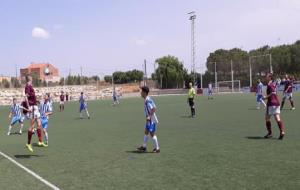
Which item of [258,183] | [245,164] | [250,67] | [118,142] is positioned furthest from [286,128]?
[250,67]

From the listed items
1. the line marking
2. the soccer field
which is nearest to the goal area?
the soccer field

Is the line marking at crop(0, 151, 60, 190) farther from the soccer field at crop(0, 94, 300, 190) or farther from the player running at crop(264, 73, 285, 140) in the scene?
the player running at crop(264, 73, 285, 140)

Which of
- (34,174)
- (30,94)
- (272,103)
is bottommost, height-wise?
(34,174)

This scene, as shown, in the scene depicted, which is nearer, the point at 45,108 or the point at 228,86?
the point at 45,108

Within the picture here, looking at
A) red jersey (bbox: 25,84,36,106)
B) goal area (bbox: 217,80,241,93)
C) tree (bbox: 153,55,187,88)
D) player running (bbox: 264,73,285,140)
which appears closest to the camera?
red jersey (bbox: 25,84,36,106)

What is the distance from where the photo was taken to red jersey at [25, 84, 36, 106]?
12.9 metres

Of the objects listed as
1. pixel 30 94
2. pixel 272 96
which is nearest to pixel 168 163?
pixel 30 94

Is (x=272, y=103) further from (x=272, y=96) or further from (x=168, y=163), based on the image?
(x=168, y=163)

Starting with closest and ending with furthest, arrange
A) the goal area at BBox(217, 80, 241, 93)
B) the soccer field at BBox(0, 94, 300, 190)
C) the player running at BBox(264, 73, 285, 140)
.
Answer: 1. the soccer field at BBox(0, 94, 300, 190)
2. the player running at BBox(264, 73, 285, 140)
3. the goal area at BBox(217, 80, 241, 93)

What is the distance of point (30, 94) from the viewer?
1301 centimetres

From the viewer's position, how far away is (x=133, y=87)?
95.8 m

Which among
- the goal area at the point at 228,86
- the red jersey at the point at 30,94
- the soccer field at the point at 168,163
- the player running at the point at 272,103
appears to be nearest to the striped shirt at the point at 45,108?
the soccer field at the point at 168,163

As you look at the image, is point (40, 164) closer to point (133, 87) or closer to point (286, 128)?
point (286, 128)

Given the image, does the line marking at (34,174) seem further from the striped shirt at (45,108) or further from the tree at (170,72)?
the tree at (170,72)
